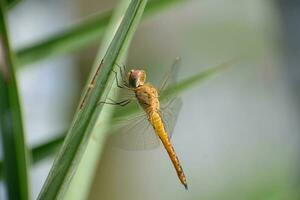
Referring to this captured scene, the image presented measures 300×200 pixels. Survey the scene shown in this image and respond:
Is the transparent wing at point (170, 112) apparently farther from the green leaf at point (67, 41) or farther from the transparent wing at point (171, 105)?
the green leaf at point (67, 41)

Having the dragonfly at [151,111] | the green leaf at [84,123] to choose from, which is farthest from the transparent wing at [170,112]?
the green leaf at [84,123]

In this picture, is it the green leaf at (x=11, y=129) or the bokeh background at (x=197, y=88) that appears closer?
the green leaf at (x=11, y=129)

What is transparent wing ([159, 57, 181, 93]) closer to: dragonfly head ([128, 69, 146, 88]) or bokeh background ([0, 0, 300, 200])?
dragonfly head ([128, 69, 146, 88])

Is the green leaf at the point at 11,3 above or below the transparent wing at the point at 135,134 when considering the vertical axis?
above

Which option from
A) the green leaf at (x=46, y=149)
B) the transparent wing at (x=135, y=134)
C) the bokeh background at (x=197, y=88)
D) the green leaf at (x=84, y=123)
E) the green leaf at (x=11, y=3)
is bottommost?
the green leaf at (x=84, y=123)

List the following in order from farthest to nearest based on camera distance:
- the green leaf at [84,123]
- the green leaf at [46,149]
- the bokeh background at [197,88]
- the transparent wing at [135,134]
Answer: the bokeh background at [197,88]
the transparent wing at [135,134]
the green leaf at [46,149]
the green leaf at [84,123]

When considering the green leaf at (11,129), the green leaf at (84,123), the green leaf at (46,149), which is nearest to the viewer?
the green leaf at (84,123)

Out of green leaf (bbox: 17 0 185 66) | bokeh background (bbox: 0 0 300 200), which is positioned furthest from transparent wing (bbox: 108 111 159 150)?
bokeh background (bbox: 0 0 300 200)
